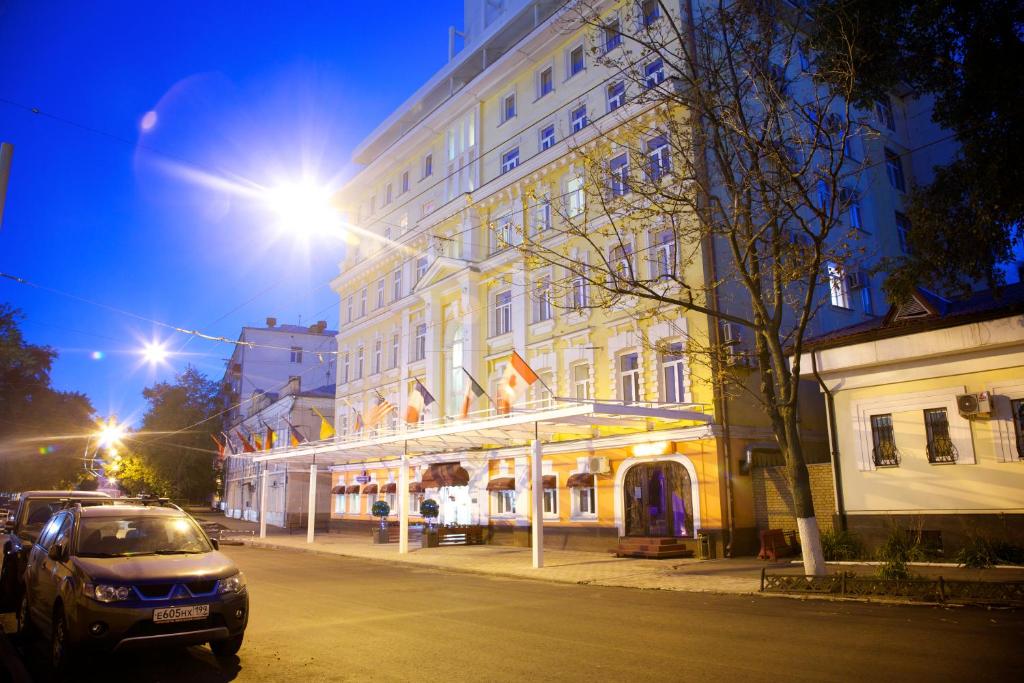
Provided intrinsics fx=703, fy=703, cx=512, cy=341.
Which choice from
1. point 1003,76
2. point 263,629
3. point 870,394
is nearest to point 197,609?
point 263,629

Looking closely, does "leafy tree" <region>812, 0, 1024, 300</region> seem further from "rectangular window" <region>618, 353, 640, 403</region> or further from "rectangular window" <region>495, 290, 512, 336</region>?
"rectangular window" <region>495, 290, 512, 336</region>

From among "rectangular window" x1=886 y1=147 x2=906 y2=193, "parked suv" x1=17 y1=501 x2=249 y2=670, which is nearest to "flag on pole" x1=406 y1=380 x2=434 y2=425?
"parked suv" x1=17 y1=501 x2=249 y2=670

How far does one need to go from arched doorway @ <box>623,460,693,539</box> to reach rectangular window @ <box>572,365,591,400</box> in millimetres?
3559

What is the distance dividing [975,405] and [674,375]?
28.7 ft

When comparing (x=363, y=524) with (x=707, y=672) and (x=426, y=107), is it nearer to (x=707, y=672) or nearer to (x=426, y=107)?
(x=426, y=107)

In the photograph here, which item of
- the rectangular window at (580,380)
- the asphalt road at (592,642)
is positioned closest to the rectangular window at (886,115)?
the rectangular window at (580,380)

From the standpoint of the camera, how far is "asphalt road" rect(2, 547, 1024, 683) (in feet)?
23.3

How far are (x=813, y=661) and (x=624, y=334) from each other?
17.2m

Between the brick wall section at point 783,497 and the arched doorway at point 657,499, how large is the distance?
2.21m

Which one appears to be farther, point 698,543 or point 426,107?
point 426,107

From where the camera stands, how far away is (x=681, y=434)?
21.7 meters

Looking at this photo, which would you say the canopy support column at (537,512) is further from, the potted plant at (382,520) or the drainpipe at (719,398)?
the potted plant at (382,520)

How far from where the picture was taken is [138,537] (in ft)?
27.6

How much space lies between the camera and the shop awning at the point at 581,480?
79.4 ft
